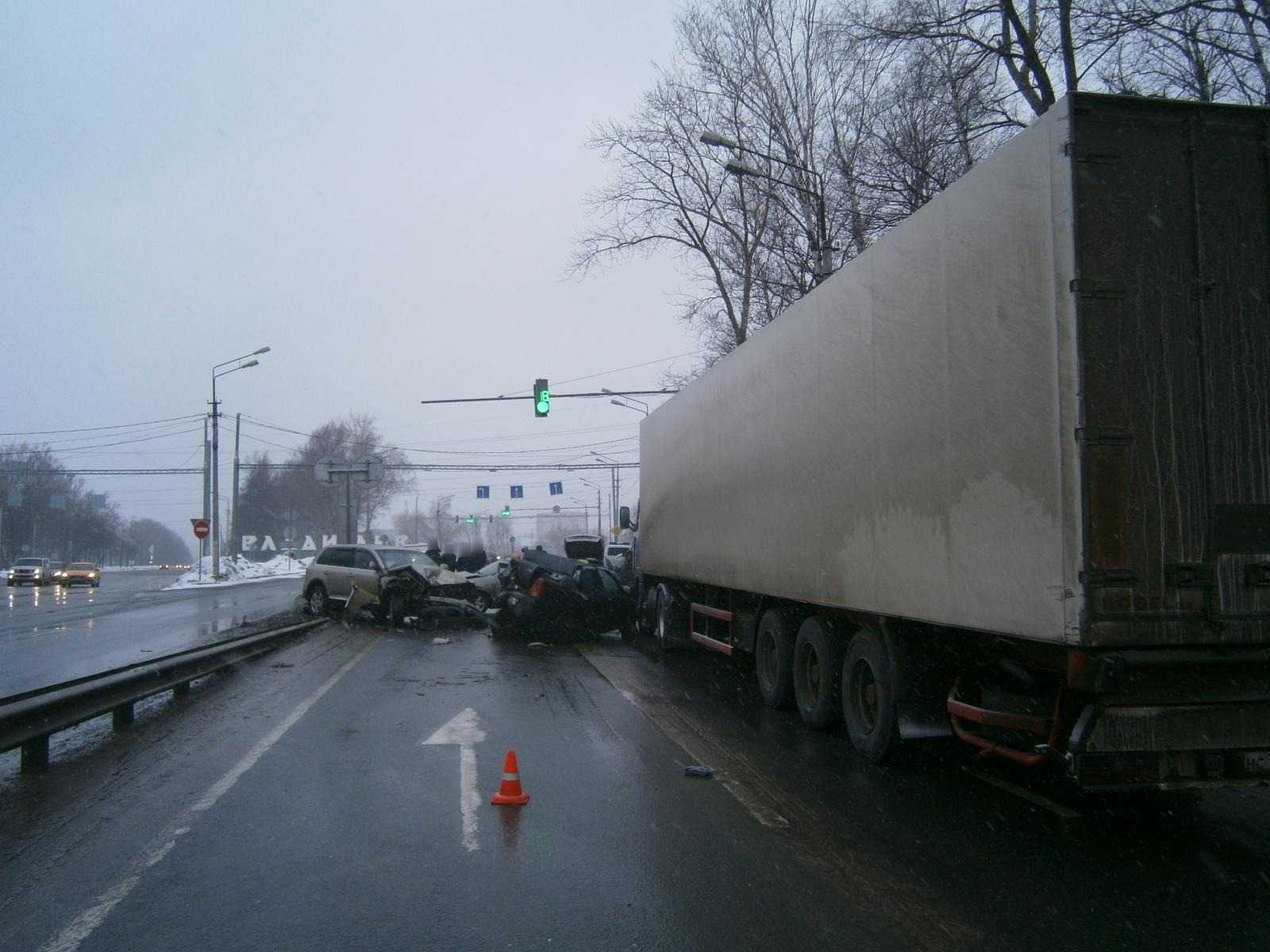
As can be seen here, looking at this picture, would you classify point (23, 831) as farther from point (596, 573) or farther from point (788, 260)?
point (788, 260)

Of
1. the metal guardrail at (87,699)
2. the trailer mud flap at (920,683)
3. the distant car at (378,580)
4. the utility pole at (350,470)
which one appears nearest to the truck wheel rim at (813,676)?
the trailer mud flap at (920,683)

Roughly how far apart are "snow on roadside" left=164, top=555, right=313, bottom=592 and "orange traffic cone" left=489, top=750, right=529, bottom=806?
122 ft

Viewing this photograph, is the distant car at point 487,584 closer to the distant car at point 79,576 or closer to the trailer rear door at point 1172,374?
the trailer rear door at point 1172,374

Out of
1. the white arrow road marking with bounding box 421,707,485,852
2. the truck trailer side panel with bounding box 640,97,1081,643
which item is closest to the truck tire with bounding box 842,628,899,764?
the truck trailer side panel with bounding box 640,97,1081,643

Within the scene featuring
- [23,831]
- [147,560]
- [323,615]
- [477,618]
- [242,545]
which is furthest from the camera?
[147,560]

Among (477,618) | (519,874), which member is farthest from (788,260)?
(519,874)

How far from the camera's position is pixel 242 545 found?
8450 centimetres

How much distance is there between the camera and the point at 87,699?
7832 mm

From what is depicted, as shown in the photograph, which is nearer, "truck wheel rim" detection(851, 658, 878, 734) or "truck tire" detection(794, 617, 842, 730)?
"truck wheel rim" detection(851, 658, 878, 734)

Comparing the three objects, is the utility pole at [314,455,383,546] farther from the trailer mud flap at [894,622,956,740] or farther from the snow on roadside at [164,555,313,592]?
the trailer mud flap at [894,622,956,740]

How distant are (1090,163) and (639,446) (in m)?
13.3

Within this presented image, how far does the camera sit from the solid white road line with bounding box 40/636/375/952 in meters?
4.21

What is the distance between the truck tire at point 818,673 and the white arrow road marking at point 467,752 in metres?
2.84

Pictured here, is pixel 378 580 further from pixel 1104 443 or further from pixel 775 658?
pixel 1104 443
